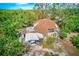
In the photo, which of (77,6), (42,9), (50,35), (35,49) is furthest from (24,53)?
(77,6)

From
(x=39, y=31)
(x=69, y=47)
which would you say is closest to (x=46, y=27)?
(x=39, y=31)

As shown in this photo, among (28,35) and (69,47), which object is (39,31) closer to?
(28,35)

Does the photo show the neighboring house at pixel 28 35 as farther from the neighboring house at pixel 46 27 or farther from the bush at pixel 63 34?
the bush at pixel 63 34

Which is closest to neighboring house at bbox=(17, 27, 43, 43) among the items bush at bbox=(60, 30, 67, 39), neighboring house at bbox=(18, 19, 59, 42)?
neighboring house at bbox=(18, 19, 59, 42)

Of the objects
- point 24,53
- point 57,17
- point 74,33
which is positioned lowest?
point 24,53

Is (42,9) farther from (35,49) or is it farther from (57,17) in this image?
(35,49)

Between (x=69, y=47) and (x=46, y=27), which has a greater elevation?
(x=46, y=27)

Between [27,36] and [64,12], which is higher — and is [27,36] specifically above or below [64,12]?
below

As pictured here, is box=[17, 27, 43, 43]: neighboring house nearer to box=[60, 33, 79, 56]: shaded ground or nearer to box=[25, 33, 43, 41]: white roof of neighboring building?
box=[25, 33, 43, 41]: white roof of neighboring building

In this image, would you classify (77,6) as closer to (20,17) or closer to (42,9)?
(42,9)
